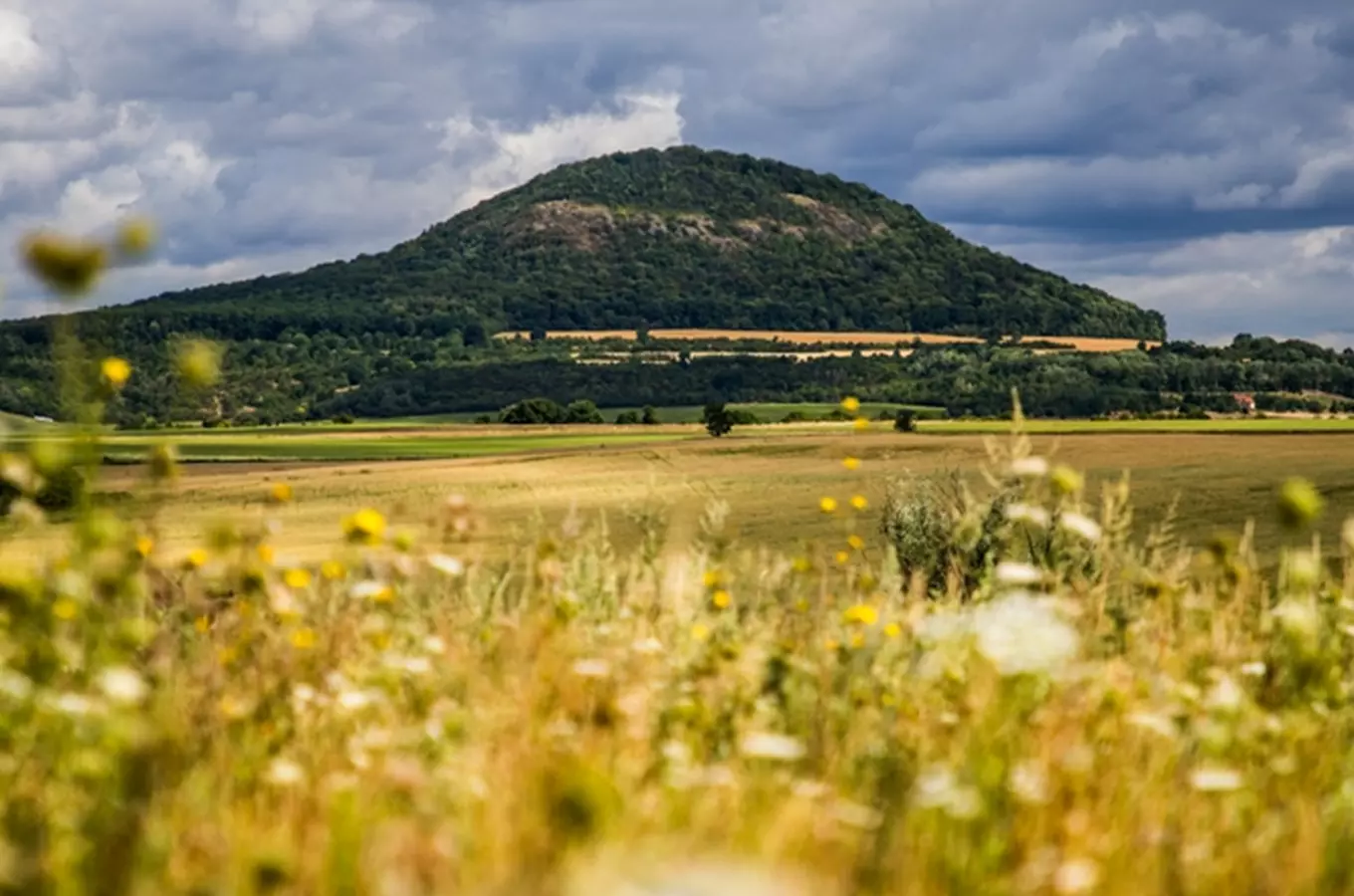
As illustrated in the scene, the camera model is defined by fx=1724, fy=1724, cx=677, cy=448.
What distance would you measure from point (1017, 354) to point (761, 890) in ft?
467

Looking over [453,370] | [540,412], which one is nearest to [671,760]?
[540,412]

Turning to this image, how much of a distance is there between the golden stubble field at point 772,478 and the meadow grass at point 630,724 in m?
13.8

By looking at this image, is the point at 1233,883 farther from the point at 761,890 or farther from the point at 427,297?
the point at 427,297

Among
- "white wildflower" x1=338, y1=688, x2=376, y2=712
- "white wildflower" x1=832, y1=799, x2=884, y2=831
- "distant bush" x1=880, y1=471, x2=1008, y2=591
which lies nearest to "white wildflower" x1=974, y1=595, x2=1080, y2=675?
"white wildflower" x1=832, y1=799, x2=884, y2=831

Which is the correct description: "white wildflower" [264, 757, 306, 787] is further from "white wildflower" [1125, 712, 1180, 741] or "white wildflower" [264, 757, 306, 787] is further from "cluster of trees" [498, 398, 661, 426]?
"cluster of trees" [498, 398, 661, 426]

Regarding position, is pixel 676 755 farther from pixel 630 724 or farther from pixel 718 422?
pixel 718 422

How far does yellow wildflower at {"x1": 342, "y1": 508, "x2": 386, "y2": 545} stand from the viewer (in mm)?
5324

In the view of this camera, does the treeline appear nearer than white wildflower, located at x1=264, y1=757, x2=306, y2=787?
No

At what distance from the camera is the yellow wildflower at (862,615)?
6.22m

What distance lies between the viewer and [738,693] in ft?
18.4

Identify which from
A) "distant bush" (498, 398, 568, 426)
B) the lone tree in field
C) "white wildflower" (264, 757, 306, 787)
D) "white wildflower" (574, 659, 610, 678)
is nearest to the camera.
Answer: "white wildflower" (264, 757, 306, 787)

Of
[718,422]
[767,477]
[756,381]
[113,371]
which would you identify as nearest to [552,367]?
[756,381]

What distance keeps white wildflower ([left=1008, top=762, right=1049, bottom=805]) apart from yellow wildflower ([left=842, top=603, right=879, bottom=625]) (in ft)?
5.52

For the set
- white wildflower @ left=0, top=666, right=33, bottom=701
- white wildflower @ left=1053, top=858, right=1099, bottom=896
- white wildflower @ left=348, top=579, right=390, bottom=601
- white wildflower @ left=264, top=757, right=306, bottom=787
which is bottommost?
white wildflower @ left=1053, top=858, right=1099, bottom=896
